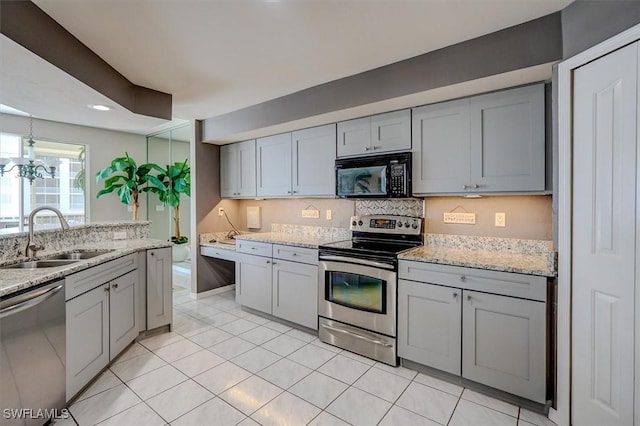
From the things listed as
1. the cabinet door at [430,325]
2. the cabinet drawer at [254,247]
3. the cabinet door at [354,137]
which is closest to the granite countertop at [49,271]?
the cabinet drawer at [254,247]

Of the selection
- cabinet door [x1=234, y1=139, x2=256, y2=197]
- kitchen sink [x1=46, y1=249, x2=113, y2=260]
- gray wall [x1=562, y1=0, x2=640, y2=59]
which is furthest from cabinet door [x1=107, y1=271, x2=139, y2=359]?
gray wall [x1=562, y1=0, x2=640, y2=59]

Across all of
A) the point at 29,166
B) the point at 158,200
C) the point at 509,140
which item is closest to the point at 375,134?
the point at 509,140

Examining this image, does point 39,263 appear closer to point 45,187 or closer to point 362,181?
point 362,181

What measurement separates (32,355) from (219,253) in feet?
7.62

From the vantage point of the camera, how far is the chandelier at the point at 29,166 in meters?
4.02

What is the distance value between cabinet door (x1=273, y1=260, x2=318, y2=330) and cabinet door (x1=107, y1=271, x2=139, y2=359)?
1291mm

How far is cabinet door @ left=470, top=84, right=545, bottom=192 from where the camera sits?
6.93 feet

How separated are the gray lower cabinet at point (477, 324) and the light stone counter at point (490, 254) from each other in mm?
48

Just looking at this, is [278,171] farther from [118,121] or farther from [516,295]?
[516,295]

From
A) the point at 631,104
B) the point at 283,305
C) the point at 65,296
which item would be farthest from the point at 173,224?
the point at 631,104

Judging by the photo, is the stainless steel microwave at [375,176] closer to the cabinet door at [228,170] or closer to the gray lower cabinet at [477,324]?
the gray lower cabinet at [477,324]

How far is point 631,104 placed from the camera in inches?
58.3

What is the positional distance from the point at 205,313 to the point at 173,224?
2269mm

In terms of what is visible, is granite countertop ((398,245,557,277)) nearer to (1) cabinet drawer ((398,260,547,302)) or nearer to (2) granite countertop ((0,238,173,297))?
(1) cabinet drawer ((398,260,547,302))
